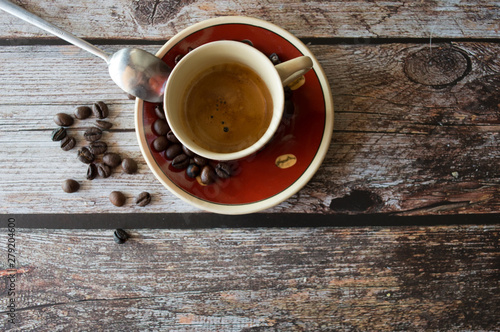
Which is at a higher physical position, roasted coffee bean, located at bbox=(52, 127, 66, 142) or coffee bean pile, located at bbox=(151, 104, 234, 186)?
roasted coffee bean, located at bbox=(52, 127, 66, 142)

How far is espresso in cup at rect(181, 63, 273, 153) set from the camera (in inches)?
36.6

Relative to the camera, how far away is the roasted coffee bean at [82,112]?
1100mm

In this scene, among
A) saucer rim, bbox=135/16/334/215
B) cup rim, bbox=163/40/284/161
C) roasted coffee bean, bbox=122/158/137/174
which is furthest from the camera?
roasted coffee bean, bbox=122/158/137/174

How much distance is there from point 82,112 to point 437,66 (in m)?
1.17

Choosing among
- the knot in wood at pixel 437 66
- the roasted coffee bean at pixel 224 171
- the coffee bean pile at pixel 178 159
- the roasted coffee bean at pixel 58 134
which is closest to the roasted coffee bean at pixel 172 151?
the coffee bean pile at pixel 178 159

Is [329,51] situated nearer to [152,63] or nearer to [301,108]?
[301,108]

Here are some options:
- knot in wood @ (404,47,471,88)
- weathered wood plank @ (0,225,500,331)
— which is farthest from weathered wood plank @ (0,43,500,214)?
weathered wood plank @ (0,225,500,331)

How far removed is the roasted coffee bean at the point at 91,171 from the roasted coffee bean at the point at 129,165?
0.10 meters

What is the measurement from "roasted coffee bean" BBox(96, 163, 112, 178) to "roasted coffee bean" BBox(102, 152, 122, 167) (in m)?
0.01

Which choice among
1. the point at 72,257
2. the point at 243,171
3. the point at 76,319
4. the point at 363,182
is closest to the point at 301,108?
the point at 243,171

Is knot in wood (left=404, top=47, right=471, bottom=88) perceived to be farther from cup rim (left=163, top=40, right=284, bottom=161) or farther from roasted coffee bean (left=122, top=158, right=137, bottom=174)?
roasted coffee bean (left=122, top=158, right=137, bottom=174)

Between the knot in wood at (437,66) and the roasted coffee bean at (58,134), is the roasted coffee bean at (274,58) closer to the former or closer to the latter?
the knot in wood at (437,66)

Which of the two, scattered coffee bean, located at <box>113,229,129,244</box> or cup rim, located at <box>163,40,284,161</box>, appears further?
scattered coffee bean, located at <box>113,229,129,244</box>

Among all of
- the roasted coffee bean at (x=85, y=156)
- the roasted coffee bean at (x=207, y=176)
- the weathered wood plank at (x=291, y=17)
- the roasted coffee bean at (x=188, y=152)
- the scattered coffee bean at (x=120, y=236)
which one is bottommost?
the scattered coffee bean at (x=120, y=236)
